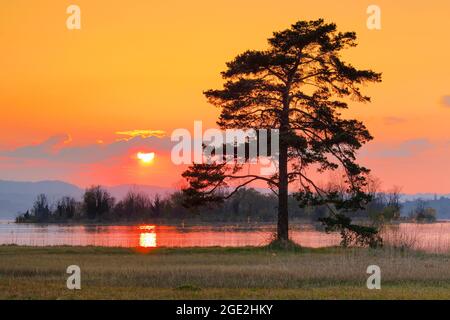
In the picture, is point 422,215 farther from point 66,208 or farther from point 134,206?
point 66,208

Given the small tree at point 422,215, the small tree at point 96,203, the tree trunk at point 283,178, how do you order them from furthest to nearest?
the small tree at point 422,215
the small tree at point 96,203
the tree trunk at point 283,178

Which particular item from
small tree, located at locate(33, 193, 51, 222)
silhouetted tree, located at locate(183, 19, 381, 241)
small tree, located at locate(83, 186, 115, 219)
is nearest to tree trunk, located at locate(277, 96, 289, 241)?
silhouetted tree, located at locate(183, 19, 381, 241)

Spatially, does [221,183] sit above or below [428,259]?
above

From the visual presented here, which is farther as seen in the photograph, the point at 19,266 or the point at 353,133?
the point at 353,133

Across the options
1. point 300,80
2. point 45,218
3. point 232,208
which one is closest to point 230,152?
point 300,80

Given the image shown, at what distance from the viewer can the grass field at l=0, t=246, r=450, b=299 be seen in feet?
61.9

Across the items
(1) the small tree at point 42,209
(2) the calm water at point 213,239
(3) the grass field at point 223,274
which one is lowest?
(3) the grass field at point 223,274

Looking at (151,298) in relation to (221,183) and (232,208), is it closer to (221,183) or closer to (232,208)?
(221,183)

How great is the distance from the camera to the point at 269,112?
39.7 m

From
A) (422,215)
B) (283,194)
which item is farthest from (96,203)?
(283,194)

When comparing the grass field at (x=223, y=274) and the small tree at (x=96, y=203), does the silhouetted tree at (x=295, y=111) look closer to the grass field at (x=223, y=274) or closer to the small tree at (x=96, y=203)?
the grass field at (x=223, y=274)

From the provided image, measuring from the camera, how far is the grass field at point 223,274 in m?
18.9

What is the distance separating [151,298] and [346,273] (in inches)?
344

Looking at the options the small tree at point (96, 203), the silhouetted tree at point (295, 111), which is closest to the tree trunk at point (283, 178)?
the silhouetted tree at point (295, 111)
